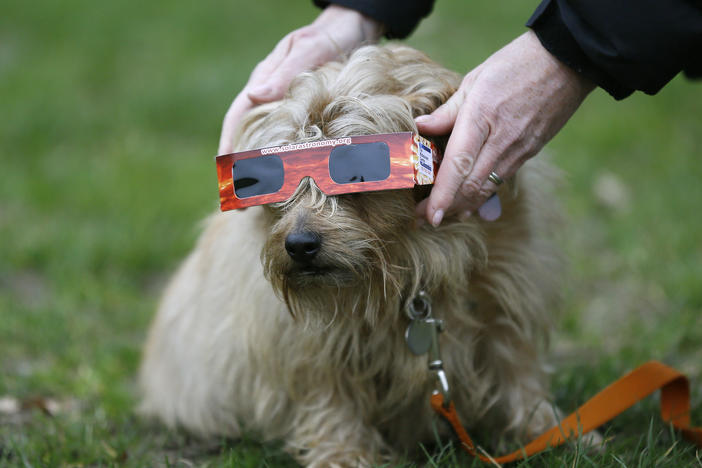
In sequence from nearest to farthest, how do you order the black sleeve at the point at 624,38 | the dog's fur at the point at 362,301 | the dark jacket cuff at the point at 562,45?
1. the black sleeve at the point at 624,38
2. the dark jacket cuff at the point at 562,45
3. the dog's fur at the point at 362,301

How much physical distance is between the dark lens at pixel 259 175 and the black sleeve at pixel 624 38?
2.39 ft

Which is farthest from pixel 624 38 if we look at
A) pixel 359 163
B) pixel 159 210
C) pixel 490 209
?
pixel 159 210

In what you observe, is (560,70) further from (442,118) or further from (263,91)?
(263,91)

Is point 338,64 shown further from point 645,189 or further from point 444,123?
point 645,189

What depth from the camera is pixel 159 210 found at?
16.0 ft

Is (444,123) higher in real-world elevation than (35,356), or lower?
higher

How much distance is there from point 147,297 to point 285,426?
6.32ft

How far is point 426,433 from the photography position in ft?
8.00

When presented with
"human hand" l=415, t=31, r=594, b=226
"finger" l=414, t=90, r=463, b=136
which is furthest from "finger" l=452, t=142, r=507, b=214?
"finger" l=414, t=90, r=463, b=136

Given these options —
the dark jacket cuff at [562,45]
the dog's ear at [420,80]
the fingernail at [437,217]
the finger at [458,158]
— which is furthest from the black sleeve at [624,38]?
A: the fingernail at [437,217]

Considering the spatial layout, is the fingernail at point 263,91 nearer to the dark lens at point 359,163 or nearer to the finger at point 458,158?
the dark lens at point 359,163

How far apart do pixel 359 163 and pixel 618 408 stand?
1125 millimetres

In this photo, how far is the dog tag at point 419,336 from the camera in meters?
2.13

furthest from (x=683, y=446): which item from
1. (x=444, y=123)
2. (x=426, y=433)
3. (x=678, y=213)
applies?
(x=678, y=213)
